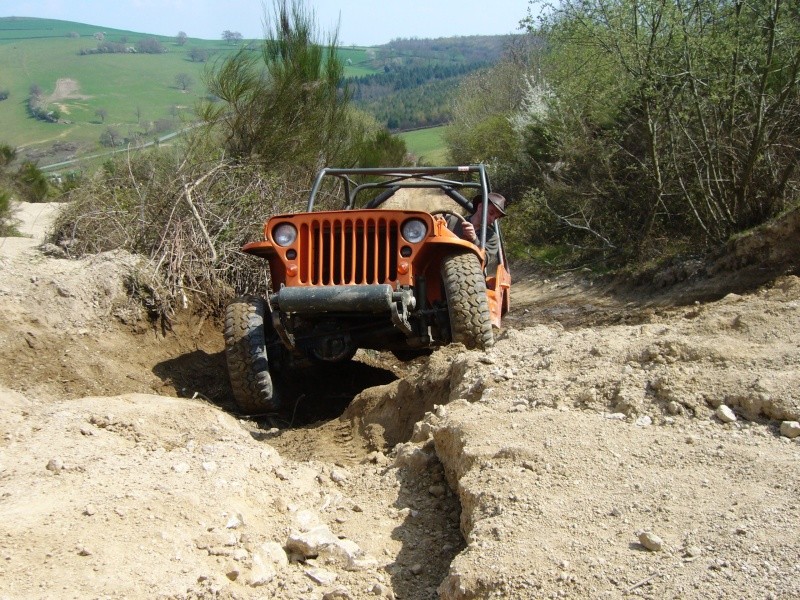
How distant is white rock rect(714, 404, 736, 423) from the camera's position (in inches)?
164

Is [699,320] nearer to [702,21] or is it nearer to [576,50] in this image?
[702,21]

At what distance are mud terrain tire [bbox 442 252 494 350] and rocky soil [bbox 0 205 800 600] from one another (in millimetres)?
202

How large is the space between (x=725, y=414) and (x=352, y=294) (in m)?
2.60

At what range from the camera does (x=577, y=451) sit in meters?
3.96

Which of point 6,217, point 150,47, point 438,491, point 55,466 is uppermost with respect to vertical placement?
point 150,47

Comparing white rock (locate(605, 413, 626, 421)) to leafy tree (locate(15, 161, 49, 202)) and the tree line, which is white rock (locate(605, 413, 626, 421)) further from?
leafy tree (locate(15, 161, 49, 202))

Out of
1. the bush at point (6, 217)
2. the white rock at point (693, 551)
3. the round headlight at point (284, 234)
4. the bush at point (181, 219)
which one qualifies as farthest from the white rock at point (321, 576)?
the bush at point (6, 217)

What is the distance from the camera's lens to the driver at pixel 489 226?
7164mm

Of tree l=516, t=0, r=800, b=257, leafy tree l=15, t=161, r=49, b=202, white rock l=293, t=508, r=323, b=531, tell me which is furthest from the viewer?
leafy tree l=15, t=161, r=49, b=202

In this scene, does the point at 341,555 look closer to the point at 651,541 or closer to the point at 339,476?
the point at 339,476

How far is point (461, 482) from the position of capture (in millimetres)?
3873

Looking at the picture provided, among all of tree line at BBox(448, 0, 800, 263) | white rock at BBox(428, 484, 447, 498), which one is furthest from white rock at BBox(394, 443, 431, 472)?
tree line at BBox(448, 0, 800, 263)

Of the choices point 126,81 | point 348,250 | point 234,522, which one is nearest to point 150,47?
point 126,81

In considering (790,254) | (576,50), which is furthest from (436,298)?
(576,50)
